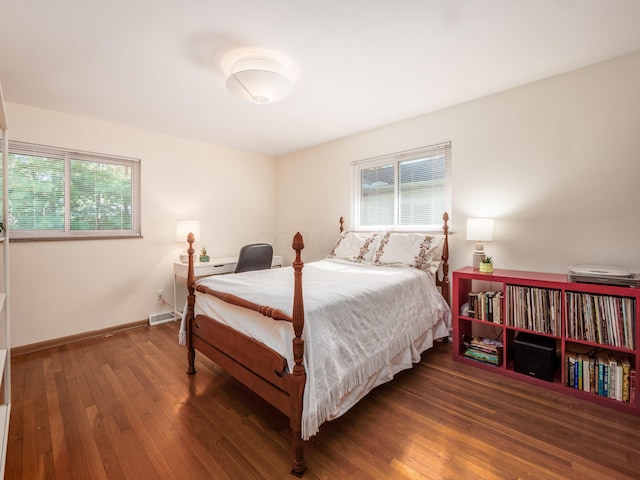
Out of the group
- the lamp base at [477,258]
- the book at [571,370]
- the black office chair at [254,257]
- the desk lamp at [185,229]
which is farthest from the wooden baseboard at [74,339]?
the book at [571,370]

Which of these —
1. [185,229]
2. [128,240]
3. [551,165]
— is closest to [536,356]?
[551,165]

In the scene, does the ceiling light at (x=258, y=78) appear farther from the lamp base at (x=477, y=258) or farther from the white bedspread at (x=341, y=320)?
the lamp base at (x=477, y=258)

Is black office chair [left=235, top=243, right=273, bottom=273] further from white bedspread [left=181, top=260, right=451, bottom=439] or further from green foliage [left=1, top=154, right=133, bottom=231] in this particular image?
green foliage [left=1, top=154, right=133, bottom=231]

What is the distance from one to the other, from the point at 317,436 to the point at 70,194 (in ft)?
11.0

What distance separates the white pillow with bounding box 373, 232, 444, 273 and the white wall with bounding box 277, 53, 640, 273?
255 mm

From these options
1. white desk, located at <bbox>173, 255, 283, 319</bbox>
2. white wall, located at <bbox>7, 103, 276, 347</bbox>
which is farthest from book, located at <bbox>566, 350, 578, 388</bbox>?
white wall, located at <bbox>7, 103, 276, 347</bbox>

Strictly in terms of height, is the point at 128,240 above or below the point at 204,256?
above

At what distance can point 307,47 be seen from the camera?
74.7 inches

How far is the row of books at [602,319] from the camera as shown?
1.80 metres

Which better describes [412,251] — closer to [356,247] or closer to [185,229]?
[356,247]

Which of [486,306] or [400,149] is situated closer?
[486,306]

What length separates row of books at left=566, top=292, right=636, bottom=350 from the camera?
5.90 ft

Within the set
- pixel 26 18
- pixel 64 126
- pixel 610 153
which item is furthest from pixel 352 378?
pixel 64 126

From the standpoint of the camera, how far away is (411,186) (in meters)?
3.27
